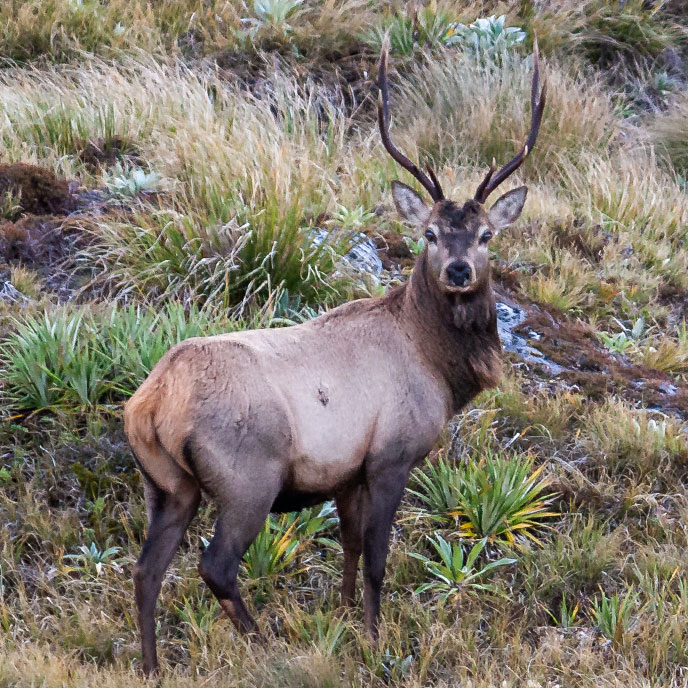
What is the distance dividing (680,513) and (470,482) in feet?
3.56

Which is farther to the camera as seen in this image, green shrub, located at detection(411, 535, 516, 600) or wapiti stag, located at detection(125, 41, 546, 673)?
green shrub, located at detection(411, 535, 516, 600)

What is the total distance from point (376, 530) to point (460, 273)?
1.17m

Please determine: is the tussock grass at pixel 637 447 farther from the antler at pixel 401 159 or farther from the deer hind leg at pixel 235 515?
the deer hind leg at pixel 235 515

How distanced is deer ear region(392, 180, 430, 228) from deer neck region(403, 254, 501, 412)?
0.48 metres

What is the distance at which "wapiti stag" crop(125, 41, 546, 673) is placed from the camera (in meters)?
3.83

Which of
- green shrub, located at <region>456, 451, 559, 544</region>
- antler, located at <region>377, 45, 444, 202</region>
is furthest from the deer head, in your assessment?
green shrub, located at <region>456, 451, 559, 544</region>

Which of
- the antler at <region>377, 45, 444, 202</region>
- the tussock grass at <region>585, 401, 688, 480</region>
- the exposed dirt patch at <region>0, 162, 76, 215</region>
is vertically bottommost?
the tussock grass at <region>585, 401, 688, 480</region>

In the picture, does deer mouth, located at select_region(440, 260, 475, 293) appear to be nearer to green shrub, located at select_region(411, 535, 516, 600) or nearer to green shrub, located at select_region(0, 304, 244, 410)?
green shrub, located at select_region(411, 535, 516, 600)

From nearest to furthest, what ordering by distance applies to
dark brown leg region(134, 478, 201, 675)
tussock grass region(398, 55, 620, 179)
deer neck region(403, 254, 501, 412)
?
dark brown leg region(134, 478, 201, 675), deer neck region(403, 254, 501, 412), tussock grass region(398, 55, 620, 179)

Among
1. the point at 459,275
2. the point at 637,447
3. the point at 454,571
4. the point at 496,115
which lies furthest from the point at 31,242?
the point at 496,115

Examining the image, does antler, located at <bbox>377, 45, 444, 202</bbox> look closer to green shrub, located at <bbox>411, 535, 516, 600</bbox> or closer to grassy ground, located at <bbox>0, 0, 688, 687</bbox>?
grassy ground, located at <bbox>0, 0, 688, 687</bbox>

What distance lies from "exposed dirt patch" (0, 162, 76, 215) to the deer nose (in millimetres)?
3795

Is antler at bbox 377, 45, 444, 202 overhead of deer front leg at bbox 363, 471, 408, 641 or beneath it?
overhead

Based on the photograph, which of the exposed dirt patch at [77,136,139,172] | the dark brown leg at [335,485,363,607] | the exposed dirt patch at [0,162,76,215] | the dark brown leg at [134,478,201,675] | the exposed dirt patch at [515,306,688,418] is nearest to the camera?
the dark brown leg at [134,478,201,675]
